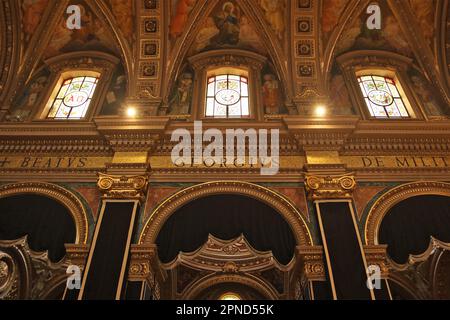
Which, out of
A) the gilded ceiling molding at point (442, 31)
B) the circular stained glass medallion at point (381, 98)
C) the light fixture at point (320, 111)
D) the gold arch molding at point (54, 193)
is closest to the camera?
the gold arch molding at point (54, 193)

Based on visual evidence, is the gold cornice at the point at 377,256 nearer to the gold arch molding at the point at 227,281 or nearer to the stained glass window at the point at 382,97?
the gold arch molding at the point at 227,281

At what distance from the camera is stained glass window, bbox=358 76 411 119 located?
10.6 m

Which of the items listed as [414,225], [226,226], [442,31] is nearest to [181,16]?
[226,226]

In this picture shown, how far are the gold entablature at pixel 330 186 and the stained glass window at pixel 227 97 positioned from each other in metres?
2.74

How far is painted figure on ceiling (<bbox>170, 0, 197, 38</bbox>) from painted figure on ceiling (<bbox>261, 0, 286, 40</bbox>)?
203 centimetres

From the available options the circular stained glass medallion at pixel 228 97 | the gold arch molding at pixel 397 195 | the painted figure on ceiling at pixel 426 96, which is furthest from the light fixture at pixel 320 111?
the painted figure on ceiling at pixel 426 96

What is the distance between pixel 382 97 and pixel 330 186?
12.7 ft

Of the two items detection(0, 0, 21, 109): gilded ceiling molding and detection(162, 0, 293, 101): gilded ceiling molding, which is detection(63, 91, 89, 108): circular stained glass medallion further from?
detection(162, 0, 293, 101): gilded ceiling molding

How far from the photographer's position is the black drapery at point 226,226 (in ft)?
26.7

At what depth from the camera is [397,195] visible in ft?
28.3

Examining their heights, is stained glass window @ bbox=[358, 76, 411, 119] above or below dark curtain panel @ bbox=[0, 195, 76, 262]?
above

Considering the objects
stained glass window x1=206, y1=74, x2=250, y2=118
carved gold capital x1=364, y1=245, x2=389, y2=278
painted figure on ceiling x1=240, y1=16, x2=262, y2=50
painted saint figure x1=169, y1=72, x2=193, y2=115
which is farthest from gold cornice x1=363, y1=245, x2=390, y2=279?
painted figure on ceiling x1=240, y1=16, x2=262, y2=50
